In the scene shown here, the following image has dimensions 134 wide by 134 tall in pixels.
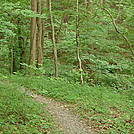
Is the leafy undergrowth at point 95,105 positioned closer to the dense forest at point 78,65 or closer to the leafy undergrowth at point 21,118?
the dense forest at point 78,65

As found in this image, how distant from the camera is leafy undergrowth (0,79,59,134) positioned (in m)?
6.08

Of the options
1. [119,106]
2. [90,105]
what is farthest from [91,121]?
[119,106]

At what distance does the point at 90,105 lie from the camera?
9.54 m

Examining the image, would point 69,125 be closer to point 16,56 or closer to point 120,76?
point 120,76

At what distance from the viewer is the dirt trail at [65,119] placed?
7.17 metres

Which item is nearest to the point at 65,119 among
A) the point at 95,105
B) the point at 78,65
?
the point at 95,105

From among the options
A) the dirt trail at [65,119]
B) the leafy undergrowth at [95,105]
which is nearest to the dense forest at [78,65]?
the leafy undergrowth at [95,105]

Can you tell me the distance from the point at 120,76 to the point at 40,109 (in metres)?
7.49

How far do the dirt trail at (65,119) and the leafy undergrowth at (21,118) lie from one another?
1.29 ft

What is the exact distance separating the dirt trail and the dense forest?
0.39 m

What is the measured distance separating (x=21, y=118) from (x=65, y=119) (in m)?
1.83

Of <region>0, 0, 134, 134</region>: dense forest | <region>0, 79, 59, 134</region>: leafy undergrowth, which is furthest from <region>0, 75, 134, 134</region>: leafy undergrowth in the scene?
<region>0, 79, 59, 134</region>: leafy undergrowth

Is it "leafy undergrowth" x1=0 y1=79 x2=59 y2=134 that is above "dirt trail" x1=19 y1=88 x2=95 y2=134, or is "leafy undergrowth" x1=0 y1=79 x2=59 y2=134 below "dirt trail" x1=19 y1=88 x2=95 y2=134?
above

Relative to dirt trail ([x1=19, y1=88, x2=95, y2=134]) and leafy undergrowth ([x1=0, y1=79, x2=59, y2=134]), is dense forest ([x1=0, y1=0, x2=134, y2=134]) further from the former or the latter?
dirt trail ([x1=19, y1=88, x2=95, y2=134])
